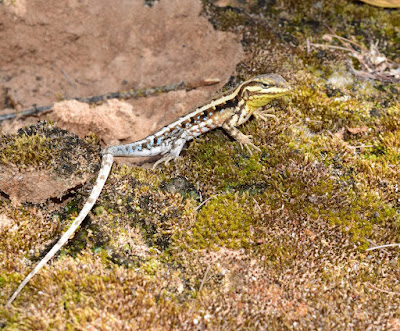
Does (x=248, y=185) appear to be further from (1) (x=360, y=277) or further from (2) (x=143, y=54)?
(2) (x=143, y=54)

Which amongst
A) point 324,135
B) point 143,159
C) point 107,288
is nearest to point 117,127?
point 143,159

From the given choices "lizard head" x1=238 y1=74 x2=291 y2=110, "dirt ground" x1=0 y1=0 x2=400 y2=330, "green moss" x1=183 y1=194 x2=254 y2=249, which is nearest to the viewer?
"dirt ground" x1=0 y1=0 x2=400 y2=330

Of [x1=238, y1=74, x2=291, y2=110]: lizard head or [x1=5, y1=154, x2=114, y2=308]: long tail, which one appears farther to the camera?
[x1=238, y1=74, x2=291, y2=110]: lizard head

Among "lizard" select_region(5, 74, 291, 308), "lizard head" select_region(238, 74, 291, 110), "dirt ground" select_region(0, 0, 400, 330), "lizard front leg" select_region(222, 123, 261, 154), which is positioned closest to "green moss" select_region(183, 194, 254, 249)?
"dirt ground" select_region(0, 0, 400, 330)

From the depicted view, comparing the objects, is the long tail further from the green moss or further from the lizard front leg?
the lizard front leg

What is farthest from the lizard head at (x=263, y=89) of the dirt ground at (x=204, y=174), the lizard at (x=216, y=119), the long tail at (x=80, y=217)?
the long tail at (x=80, y=217)

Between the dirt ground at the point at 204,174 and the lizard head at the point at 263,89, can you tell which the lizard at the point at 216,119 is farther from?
the dirt ground at the point at 204,174
